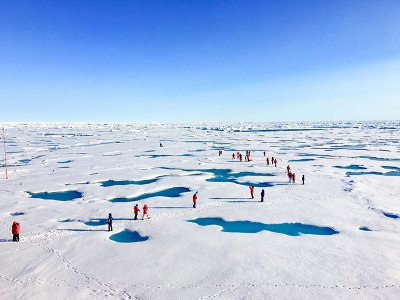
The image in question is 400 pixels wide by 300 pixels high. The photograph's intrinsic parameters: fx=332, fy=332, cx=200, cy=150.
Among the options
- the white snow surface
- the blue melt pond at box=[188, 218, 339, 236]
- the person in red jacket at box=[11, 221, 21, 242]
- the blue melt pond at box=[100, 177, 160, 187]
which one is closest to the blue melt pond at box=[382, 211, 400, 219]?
the white snow surface

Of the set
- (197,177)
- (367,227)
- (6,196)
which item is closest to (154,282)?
(367,227)

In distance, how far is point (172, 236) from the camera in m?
15.2

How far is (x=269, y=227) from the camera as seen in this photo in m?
16.7

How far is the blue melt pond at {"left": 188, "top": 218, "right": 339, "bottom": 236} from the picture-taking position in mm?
16078

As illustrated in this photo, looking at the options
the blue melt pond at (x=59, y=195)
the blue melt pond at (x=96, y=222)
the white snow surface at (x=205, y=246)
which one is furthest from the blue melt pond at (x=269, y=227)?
the blue melt pond at (x=59, y=195)

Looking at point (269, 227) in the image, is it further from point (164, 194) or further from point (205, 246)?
point (164, 194)

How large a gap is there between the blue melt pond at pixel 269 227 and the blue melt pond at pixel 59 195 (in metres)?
10.4

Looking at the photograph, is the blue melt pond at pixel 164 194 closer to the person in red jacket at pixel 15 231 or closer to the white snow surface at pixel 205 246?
the white snow surface at pixel 205 246

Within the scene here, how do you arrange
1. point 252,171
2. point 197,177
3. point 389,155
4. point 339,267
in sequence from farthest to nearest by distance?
point 389,155 < point 252,171 < point 197,177 < point 339,267

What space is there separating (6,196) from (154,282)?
16.9 meters

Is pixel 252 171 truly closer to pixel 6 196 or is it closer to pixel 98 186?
pixel 98 186

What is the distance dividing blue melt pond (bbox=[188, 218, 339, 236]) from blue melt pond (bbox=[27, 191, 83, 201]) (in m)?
10.4

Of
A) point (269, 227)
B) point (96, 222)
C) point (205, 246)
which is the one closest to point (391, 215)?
point (269, 227)

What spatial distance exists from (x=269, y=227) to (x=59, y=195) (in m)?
15.7
